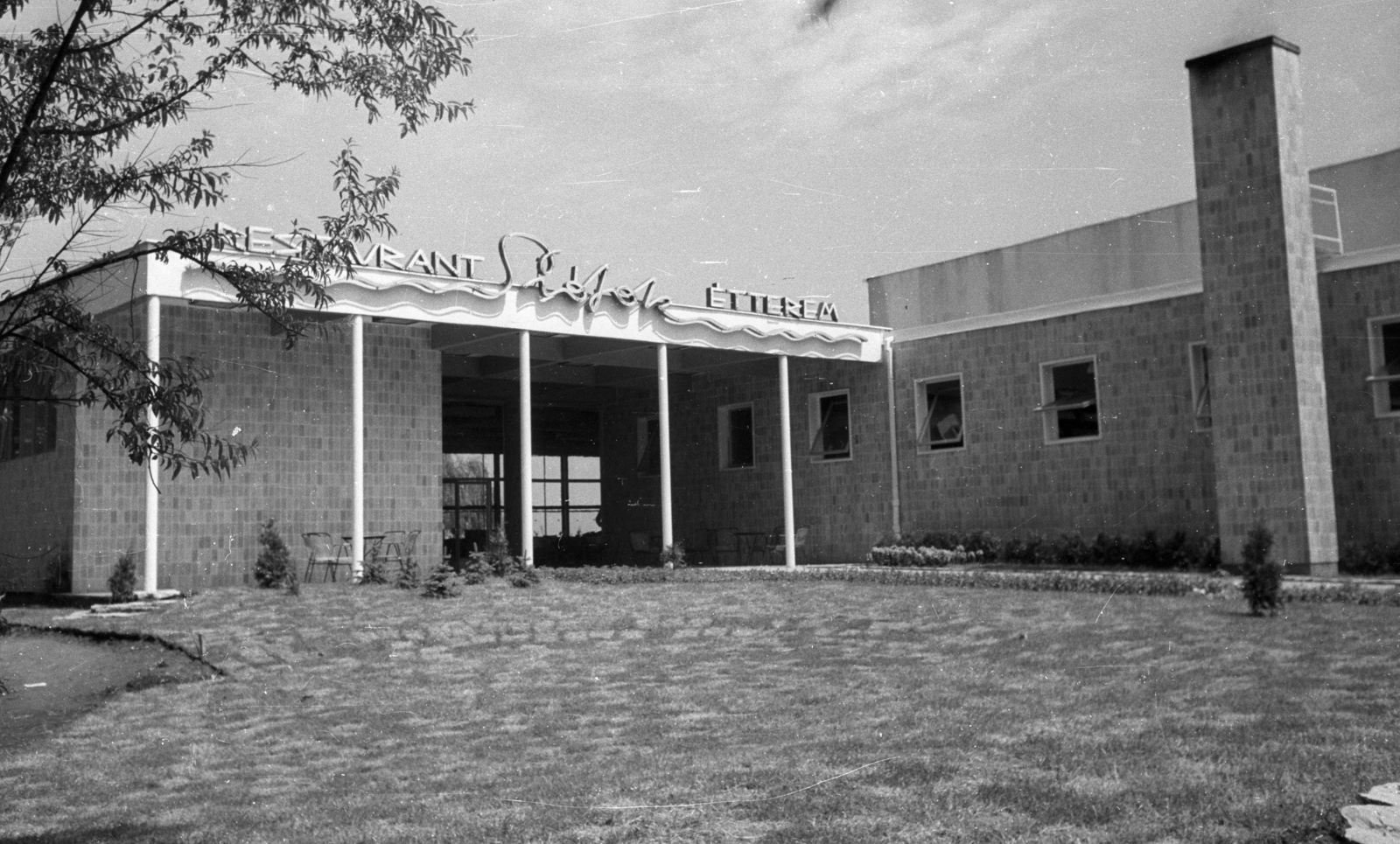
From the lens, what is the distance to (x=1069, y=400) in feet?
64.0

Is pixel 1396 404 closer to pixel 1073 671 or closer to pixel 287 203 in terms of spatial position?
pixel 1073 671

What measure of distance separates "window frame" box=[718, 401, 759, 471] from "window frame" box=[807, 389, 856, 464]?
43.2 inches

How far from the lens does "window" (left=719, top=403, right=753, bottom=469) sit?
78.4ft

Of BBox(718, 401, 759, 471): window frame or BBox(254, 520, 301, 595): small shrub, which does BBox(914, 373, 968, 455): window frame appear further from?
BBox(254, 520, 301, 595): small shrub

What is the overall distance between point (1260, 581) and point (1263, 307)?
20.2ft

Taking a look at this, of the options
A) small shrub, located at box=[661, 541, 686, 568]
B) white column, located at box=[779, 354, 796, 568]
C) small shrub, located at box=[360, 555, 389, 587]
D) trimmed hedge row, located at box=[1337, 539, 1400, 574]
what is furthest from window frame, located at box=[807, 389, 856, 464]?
small shrub, located at box=[360, 555, 389, 587]

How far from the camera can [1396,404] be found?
16.0 m

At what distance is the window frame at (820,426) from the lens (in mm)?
22531

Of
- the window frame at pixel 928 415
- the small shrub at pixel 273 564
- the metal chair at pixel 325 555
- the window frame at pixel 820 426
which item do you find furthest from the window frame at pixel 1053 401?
the small shrub at pixel 273 564

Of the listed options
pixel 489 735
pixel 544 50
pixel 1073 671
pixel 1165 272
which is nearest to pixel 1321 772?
pixel 1073 671

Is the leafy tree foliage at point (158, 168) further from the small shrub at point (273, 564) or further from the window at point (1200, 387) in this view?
the window at point (1200, 387)

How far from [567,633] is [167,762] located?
489cm

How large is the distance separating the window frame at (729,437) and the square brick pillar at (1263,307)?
9220mm

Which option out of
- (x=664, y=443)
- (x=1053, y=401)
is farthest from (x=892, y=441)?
(x=664, y=443)
